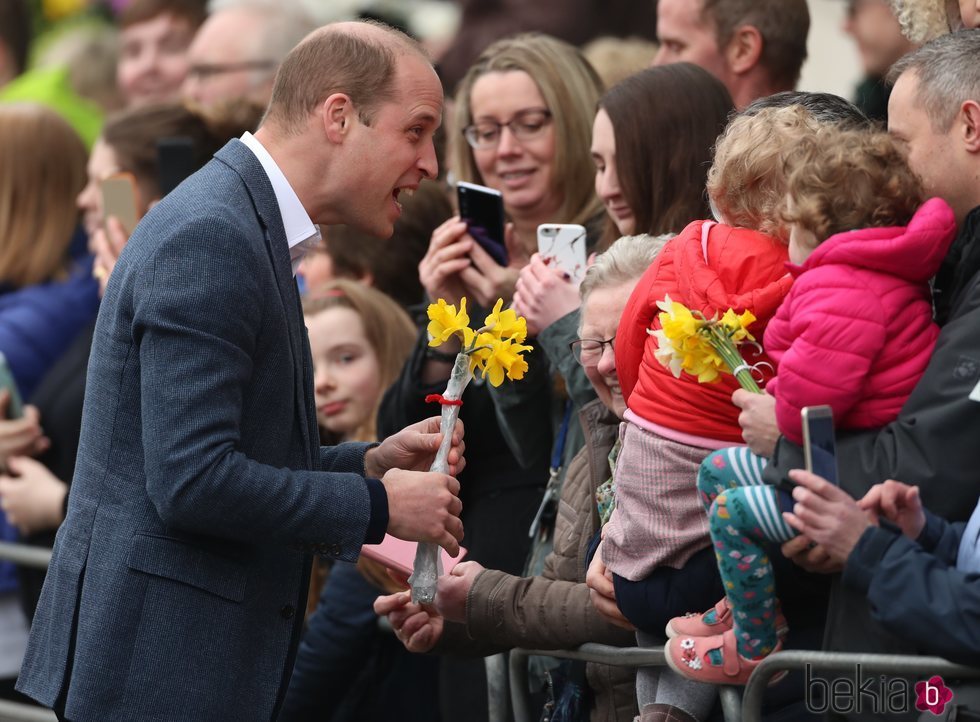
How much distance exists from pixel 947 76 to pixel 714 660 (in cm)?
126

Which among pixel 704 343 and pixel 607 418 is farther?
pixel 607 418

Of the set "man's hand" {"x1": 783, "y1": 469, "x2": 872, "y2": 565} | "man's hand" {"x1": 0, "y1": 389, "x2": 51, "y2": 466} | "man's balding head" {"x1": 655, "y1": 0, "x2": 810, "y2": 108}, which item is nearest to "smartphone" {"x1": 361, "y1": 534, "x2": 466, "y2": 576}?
Result: "man's hand" {"x1": 783, "y1": 469, "x2": 872, "y2": 565}

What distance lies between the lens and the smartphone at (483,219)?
15.6 ft

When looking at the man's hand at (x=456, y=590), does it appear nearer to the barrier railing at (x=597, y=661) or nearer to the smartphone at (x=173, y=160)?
the barrier railing at (x=597, y=661)

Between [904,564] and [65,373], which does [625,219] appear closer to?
[904,564]

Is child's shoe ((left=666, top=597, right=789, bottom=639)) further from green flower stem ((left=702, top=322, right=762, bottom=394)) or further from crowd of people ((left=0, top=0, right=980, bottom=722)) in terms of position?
green flower stem ((left=702, top=322, right=762, bottom=394))

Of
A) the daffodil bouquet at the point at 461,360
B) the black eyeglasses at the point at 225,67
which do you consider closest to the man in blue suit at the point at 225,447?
the daffodil bouquet at the point at 461,360

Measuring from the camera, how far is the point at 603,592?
3688 millimetres

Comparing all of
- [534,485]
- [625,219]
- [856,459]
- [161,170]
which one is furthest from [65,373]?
[856,459]

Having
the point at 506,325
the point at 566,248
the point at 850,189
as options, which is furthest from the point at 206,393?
the point at 566,248

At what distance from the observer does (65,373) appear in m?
5.85

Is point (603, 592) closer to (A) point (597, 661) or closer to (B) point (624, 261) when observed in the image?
(A) point (597, 661)

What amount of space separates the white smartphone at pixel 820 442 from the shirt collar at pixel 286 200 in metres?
1.14

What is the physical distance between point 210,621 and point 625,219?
1654mm
